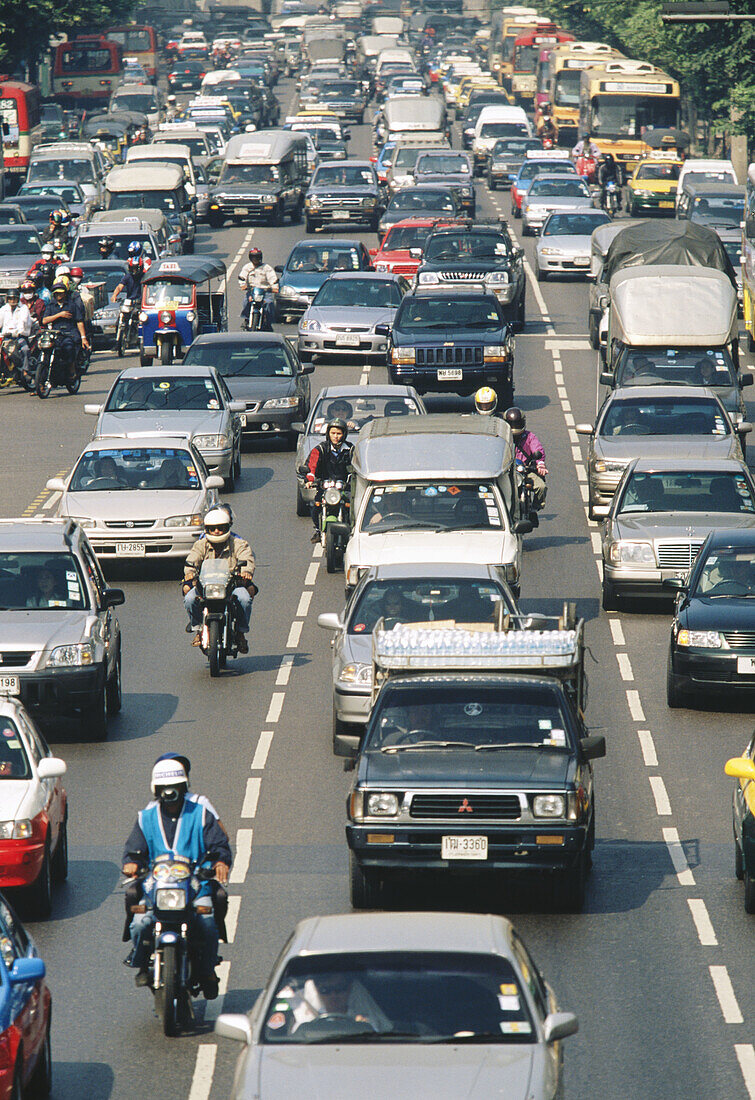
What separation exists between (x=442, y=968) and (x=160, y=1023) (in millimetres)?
3318

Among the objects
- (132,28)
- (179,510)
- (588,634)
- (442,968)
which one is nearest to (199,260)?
(179,510)

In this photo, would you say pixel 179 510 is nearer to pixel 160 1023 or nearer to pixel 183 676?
pixel 183 676

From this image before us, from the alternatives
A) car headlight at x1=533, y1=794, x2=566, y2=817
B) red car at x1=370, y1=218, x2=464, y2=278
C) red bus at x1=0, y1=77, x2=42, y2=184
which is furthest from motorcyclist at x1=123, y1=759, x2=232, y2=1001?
red bus at x1=0, y1=77, x2=42, y2=184

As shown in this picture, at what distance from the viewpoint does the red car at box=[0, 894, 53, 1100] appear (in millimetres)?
9750

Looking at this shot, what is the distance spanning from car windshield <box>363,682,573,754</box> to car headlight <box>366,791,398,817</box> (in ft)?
1.94

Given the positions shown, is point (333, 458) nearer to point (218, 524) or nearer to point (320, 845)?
point (218, 524)

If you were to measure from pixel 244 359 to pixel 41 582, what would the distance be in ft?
51.0

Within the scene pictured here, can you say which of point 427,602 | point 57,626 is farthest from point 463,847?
point 57,626

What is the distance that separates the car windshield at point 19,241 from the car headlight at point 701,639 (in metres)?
33.2

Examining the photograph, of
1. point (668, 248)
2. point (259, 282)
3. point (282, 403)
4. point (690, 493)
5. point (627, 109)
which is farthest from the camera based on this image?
point (627, 109)

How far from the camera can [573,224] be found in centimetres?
5284

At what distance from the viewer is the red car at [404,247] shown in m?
48.1

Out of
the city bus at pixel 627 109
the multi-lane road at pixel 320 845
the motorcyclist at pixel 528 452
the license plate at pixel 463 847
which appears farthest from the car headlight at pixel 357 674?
the city bus at pixel 627 109

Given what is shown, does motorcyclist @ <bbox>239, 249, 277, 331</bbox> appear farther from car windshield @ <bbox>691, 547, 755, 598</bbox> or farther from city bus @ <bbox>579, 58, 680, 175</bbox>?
city bus @ <bbox>579, 58, 680, 175</bbox>
